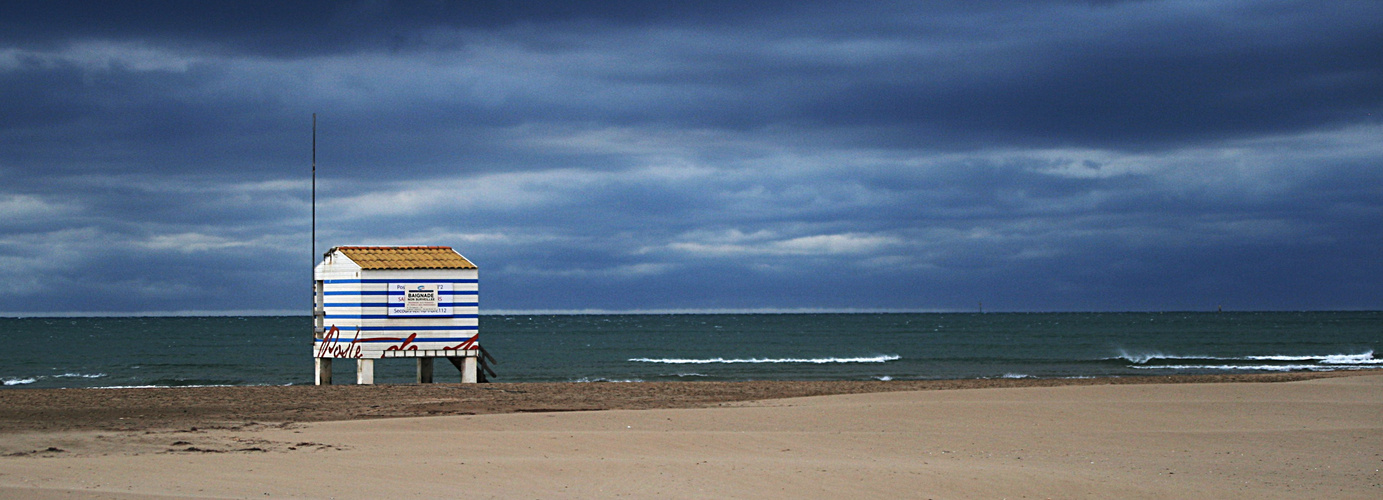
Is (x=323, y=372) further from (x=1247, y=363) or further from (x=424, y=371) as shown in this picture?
(x=1247, y=363)

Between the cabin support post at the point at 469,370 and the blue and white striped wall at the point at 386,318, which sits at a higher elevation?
the blue and white striped wall at the point at 386,318

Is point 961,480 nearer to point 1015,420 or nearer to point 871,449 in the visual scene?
point 871,449

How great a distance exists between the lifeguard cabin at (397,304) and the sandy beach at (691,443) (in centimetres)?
160

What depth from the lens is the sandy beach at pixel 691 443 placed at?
11.5 m

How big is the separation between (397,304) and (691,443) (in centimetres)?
1155

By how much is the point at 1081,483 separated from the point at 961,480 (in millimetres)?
1177

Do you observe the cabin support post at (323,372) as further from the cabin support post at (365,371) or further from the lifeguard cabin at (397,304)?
the cabin support post at (365,371)

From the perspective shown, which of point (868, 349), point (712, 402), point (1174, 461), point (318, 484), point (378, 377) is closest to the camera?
point (318, 484)

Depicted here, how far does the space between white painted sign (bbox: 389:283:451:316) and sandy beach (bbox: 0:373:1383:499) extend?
79.3 inches

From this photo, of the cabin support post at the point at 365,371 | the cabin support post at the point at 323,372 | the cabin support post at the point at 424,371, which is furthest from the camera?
the cabin support post at the point at 424,371

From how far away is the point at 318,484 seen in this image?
1127cm

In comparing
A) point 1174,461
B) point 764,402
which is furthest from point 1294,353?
point 1174,461

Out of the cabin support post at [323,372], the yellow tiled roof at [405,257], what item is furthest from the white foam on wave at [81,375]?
the yellow tiled roof at [405,257]

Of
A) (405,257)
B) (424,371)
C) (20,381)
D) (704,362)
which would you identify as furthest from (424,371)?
(704,362)
